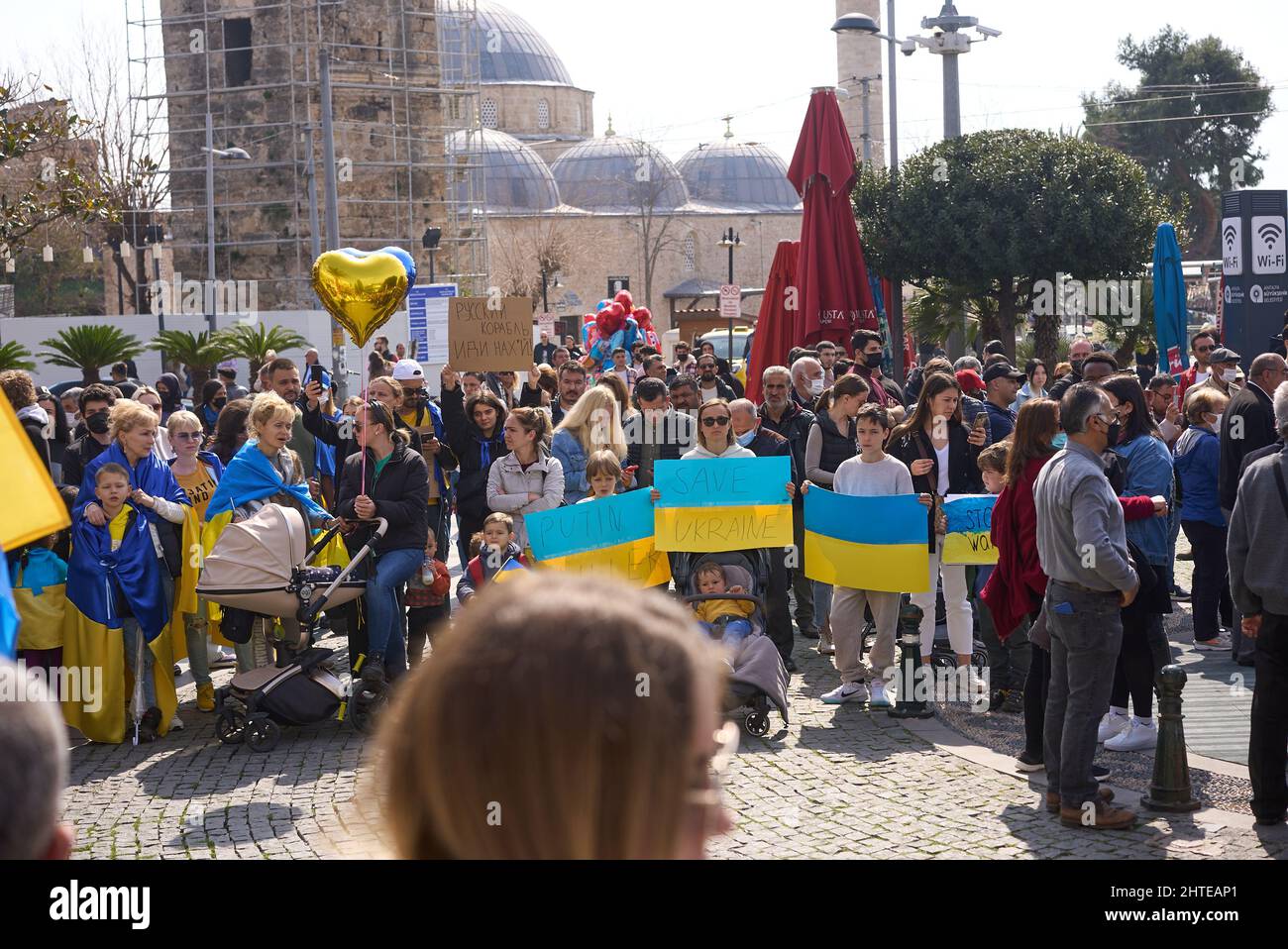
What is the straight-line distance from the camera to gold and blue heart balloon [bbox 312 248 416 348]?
35.7 feet

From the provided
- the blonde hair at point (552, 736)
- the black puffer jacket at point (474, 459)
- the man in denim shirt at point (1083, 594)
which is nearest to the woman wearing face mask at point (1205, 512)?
the man in denim shirt at point (1083, 594)

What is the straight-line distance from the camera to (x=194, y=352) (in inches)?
915

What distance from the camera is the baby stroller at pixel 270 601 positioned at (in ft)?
28.7

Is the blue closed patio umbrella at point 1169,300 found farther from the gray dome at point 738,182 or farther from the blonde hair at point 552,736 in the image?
the gray dome at point 738,182

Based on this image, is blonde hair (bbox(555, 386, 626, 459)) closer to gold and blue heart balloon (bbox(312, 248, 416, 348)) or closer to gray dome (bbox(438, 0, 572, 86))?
gold and blue heart balloon (bbox(312, 248, 416, 348))

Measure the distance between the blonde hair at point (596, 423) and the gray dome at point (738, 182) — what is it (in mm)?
83178

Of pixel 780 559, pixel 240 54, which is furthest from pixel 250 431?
pixel 240 54

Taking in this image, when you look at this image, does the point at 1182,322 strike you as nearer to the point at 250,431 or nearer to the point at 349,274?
the point at 349,274

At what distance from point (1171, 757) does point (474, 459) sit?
234 inches

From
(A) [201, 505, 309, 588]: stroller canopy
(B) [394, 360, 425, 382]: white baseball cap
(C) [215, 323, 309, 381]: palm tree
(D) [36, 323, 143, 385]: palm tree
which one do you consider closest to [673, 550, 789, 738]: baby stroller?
(A) [201, 505, 309, 588]: stroller canopy

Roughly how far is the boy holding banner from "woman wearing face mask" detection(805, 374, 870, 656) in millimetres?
725

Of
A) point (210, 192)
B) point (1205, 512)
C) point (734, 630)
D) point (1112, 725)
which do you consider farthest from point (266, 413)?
point (210, 192)

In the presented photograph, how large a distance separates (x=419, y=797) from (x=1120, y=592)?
5562mm

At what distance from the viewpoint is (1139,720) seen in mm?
8117
